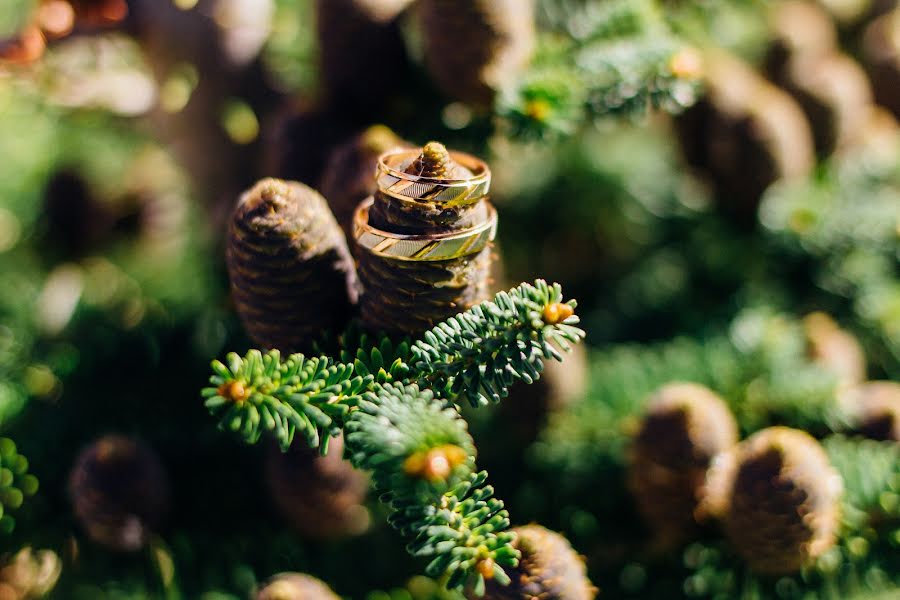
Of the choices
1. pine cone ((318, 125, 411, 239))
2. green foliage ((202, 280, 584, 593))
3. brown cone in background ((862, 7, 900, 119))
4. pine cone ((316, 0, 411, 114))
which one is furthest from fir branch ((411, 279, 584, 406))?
brown cone in background ((862, 7, 900, 119))


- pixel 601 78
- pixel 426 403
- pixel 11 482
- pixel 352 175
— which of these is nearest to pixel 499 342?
pixel 426 403

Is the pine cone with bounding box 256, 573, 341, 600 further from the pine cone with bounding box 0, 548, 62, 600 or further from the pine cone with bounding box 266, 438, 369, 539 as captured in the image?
the pine cone with bounding box 0, 548, 62, 600

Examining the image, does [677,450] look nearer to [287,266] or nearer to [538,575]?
[538,575]

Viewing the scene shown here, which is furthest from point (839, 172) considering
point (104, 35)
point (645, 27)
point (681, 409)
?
point (104, 35)

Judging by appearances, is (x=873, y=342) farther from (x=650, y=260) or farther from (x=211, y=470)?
(x=211, y=470)

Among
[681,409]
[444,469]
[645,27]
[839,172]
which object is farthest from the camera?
[839,172]

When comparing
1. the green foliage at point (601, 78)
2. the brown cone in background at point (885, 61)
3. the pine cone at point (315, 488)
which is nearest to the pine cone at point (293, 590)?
the pine cone at point (315, 488)

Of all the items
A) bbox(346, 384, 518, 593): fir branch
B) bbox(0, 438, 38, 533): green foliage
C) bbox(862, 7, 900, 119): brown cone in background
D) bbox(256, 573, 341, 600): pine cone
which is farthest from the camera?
bbox(862, 7, 900, 119): brown cone in background
